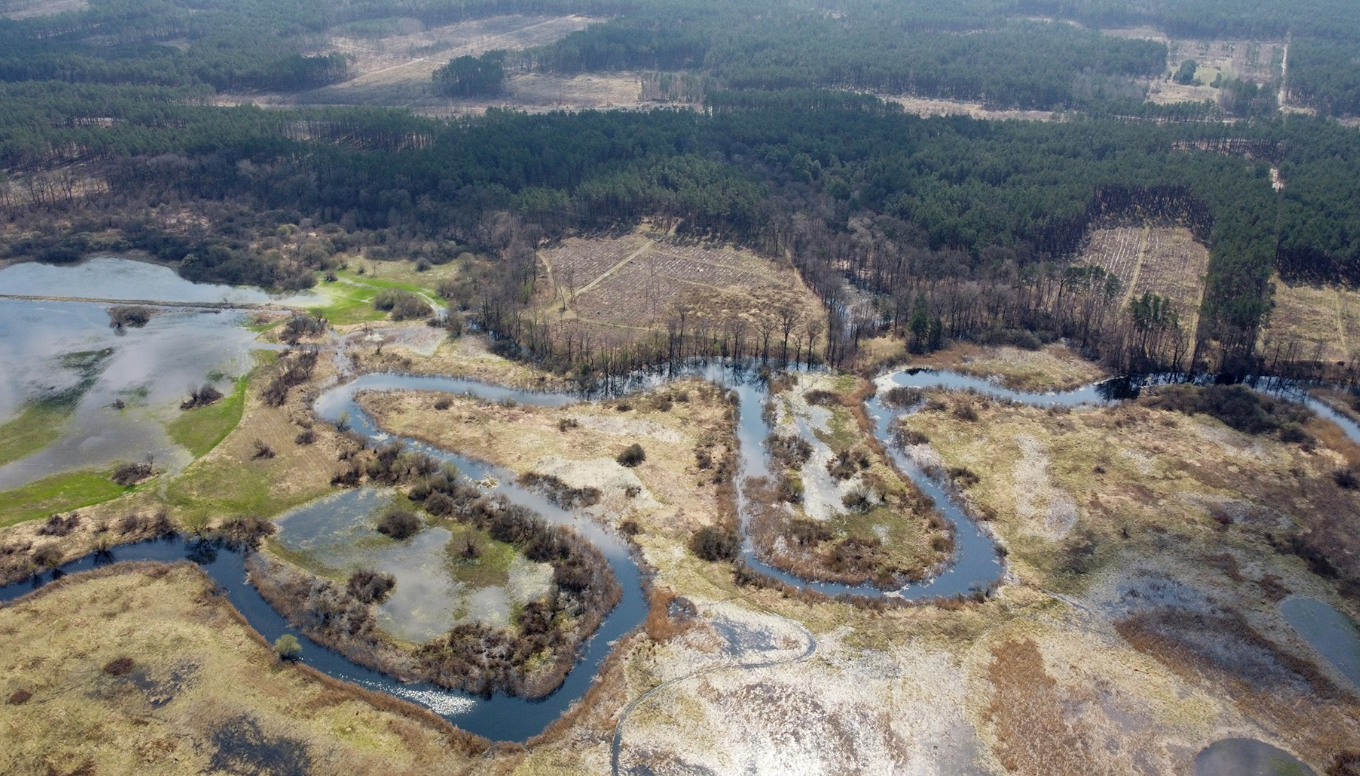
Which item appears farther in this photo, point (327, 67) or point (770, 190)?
point (327, 67)

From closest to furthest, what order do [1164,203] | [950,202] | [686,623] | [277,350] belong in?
[686,623] → [277,350] → [950,202] → [1164,203]

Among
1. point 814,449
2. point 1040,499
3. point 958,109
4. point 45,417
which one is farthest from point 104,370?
point 958,109

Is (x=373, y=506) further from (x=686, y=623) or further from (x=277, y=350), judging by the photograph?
(x=277, y=350)

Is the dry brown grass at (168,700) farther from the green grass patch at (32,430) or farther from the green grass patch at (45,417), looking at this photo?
the green grass patch at (45,417)

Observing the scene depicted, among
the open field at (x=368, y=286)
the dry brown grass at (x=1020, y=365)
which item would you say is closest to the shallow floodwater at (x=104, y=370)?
the open field at (x=368, y=286)

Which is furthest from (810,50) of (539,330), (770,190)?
(539,330)

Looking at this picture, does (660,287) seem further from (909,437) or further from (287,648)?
(287,648)
